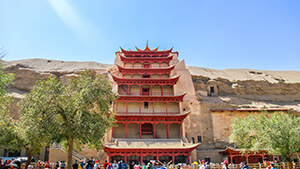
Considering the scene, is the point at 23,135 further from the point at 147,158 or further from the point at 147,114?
the point at 147,158

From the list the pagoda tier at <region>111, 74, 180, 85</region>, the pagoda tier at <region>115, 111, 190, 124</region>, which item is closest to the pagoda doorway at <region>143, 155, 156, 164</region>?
the pagoda tier at <region>115, 111, 190, 124</region>

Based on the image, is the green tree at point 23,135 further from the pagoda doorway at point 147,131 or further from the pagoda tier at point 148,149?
the pagoda doorway at point 147,131

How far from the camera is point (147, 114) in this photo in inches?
1112

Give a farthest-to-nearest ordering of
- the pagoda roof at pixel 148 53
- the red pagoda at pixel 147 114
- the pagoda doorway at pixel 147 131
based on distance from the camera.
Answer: the pagoda roof at pixel 148 53 < the pagoda doorway at pixel 147 131 < the red pagoda at pixel 147 114

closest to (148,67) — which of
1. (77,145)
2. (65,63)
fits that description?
(77,145)

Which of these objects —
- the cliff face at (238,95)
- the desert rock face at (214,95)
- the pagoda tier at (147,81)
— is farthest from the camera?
the cliff face at (238,95)

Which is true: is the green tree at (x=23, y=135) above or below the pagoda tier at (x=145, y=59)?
below

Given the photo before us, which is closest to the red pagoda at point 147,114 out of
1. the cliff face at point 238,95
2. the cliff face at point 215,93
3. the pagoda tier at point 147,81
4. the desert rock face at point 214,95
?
the pagoda tier at point 147,81

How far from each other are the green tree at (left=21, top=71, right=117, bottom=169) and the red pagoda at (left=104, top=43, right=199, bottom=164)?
8.48 metres

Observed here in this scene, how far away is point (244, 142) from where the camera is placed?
77.2ft

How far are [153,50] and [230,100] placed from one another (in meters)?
16.1

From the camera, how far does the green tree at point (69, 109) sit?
1570cm

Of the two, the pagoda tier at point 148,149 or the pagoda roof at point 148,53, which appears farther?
the pagoda roof at point 148,53

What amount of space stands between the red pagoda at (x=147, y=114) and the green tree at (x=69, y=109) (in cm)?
848
